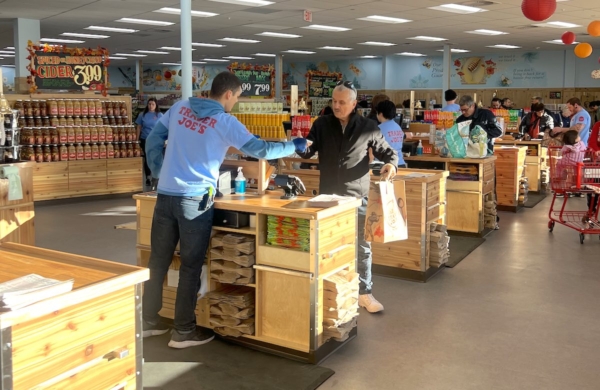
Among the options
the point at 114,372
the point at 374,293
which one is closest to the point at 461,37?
the point at 374,293

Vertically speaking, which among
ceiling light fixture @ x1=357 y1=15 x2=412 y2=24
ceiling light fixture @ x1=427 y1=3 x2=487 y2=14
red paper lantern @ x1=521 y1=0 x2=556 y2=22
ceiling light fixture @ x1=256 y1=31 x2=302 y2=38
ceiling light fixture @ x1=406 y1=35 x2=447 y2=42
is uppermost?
ceiling light fixture @ x1=406 y1=35 x2=447 y2=42

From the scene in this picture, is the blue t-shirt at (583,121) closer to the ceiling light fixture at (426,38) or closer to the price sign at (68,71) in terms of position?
the ceiling light fixture at (426,38)

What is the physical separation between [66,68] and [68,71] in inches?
2.3

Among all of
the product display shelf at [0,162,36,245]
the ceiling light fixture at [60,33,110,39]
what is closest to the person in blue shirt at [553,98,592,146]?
the product display shelf at [0,162,36,245]

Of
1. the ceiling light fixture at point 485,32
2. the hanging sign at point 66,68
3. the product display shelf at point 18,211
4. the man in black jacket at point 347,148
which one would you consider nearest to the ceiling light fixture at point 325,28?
the ceiling light fixture at point 485,32

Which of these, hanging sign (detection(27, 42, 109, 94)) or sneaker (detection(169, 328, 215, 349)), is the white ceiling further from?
sneaker (detection(169, 328, 215, 349))

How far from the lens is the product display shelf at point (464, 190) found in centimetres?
755

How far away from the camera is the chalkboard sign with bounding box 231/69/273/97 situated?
331 inches

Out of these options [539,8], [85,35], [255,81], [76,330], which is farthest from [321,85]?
[76,330]

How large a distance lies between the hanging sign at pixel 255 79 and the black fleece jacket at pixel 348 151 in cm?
393

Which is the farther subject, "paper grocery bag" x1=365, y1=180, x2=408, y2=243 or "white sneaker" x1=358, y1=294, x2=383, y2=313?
"white sneaker" x1=358, y1=294, x2=383, y2=313

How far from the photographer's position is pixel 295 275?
3.96m

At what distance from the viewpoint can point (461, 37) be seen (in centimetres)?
1766

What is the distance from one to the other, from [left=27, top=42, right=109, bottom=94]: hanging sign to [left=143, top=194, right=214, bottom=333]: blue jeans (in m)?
7.38
